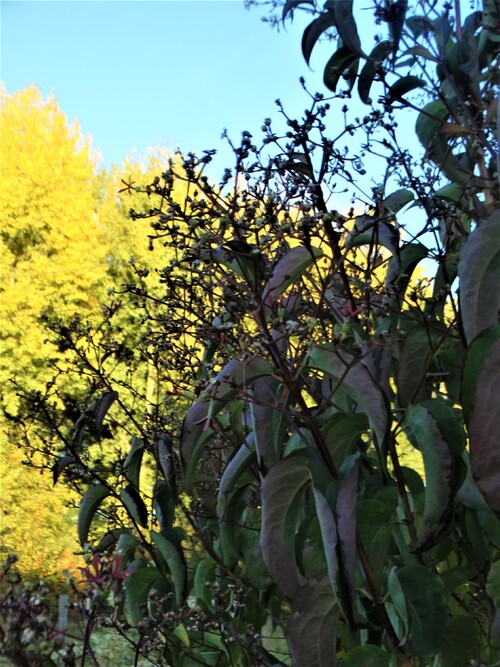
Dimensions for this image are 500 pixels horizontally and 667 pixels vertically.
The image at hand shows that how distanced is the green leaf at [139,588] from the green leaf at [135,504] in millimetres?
90

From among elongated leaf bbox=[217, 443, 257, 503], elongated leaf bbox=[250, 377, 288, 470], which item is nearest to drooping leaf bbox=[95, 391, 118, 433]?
elongated leaf bbox=[217, 443, 257, 503]

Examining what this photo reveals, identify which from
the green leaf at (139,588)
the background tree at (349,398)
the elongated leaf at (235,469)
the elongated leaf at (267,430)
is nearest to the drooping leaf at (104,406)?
the background tree at (349,398)

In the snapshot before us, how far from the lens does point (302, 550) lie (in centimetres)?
106

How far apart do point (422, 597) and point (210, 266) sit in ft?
1.70

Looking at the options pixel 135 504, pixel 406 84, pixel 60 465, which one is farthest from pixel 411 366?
pixel 60 465

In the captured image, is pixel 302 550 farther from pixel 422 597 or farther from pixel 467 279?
pixel 467 279

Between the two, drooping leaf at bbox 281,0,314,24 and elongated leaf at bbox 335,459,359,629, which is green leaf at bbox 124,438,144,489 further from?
drooping leaf at bbox 281,0,314,24

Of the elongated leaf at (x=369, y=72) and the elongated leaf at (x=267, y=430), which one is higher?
the elongated leaf at (x=369, y=72)

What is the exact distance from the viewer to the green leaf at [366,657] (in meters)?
1.01

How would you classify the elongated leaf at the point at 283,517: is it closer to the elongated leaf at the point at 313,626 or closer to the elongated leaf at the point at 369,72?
the elongated leaf at the point at 313,626

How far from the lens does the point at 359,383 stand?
0.92 metres

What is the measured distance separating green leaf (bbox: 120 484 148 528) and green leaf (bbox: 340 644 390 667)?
52 centimetres

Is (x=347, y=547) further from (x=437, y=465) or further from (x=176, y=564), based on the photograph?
(x=176, y=564)

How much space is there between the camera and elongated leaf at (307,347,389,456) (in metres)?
0.88
